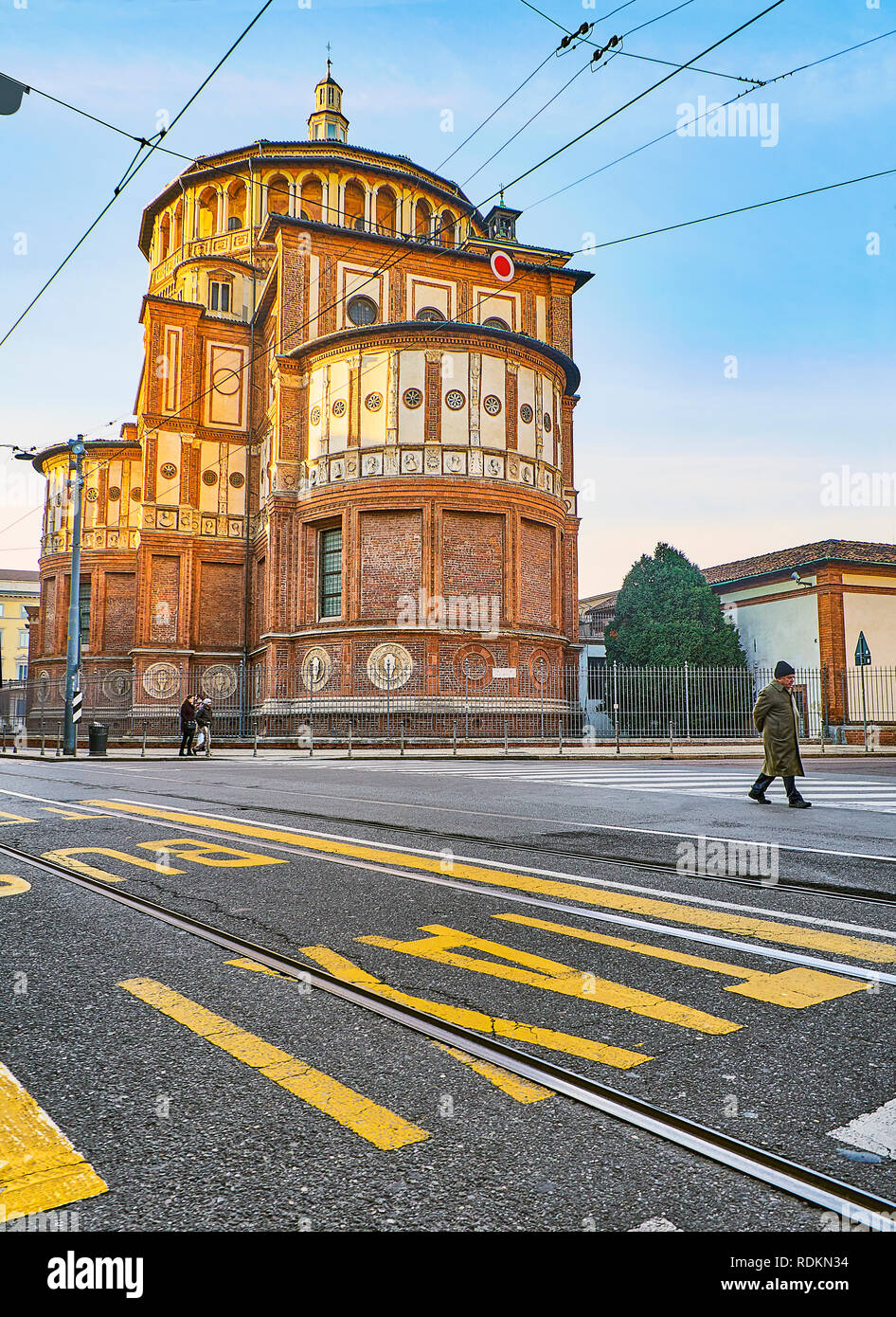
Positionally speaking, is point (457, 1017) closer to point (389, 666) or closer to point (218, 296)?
point (389, 666)

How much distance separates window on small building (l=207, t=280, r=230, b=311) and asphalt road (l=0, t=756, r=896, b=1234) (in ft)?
130

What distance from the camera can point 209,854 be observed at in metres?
7.13

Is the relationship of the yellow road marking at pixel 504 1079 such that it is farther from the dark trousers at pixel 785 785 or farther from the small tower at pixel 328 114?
the small tower at pixel 328 114

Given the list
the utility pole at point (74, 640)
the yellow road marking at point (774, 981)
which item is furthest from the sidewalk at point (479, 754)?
the yellow road marking at point (774, 981)

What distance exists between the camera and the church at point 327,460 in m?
31.6

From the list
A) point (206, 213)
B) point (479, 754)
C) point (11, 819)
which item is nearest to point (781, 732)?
point (11, 819)

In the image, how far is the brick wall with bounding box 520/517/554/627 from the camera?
32.8 meters

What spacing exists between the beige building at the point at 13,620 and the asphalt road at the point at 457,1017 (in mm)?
89335

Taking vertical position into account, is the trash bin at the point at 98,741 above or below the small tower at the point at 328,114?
below

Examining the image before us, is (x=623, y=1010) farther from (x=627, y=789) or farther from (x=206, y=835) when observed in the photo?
(x=627, y=789)

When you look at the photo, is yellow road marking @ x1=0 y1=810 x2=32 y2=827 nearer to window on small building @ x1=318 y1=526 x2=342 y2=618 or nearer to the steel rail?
the steel rail

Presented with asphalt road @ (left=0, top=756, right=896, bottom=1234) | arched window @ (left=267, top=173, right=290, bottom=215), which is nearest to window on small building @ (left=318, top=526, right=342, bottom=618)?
arched window @ (left=267, top=173, right=290, bottom=215)
